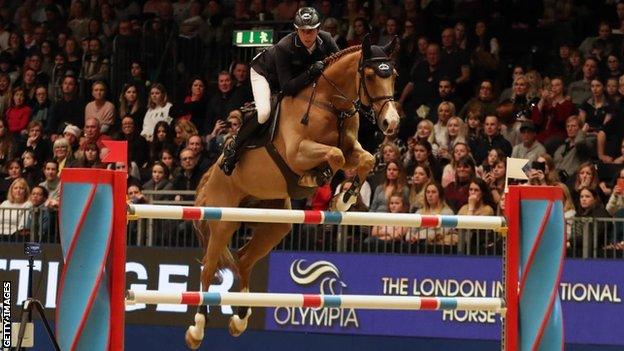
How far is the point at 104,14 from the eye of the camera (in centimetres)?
1986

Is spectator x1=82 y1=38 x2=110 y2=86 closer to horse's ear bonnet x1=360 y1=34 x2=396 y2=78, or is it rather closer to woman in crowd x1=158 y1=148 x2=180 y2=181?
woman in crowd x1=158 y1=148 x2=180 y2=181

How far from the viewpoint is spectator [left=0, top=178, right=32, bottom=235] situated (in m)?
14.2

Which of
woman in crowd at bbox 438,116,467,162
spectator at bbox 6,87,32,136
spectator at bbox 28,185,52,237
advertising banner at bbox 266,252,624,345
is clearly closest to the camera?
advertising banner at bbox 266,252,624,345

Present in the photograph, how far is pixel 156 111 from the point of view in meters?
17.2

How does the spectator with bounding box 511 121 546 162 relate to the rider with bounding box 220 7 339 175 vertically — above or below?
below

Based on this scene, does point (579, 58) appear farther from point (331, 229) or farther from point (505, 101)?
point (331, 229)

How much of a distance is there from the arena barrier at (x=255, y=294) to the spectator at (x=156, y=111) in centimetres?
992

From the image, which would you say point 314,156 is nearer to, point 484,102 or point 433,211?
point 433,211

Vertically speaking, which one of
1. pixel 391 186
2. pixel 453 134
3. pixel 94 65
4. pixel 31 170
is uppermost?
pixel 94 65

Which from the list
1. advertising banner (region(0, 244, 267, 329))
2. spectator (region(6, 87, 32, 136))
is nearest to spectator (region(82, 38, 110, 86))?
spectator (region(6, 87, 32, 136))

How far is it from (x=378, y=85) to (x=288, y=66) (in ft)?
3.32

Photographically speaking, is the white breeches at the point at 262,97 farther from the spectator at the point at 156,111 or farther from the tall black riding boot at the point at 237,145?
the spectator at the point at 156,111

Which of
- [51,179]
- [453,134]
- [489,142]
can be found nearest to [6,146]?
[51,179]

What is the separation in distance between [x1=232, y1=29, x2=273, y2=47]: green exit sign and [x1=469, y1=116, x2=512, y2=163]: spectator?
2763 millimetres
